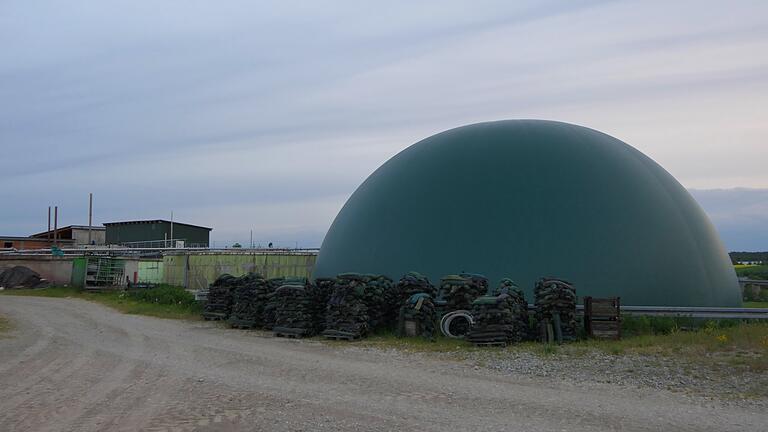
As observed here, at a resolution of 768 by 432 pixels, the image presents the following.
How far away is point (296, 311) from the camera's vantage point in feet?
60.2

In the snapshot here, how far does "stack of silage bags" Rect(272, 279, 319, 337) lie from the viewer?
59.5 feet

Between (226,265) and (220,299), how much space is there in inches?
812

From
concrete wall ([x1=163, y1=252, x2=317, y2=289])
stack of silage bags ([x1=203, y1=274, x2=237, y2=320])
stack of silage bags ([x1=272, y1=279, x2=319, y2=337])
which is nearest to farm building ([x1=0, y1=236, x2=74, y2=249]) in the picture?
concrete wall ([x1=163, y1=252, x2=317, y2=289])

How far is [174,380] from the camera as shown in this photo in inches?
450

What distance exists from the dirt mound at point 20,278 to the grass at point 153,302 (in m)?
6.33

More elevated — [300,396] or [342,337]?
[342,337]

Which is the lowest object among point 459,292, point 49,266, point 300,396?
point 300,396

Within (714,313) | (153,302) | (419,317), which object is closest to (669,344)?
(714,313)

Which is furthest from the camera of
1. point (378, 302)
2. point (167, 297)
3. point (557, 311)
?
point (167, 297)

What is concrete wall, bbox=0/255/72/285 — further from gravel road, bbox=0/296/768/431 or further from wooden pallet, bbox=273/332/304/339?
wooden pallet, bbox=273/332/304/339

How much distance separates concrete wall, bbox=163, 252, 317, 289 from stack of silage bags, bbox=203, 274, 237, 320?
62.4ft

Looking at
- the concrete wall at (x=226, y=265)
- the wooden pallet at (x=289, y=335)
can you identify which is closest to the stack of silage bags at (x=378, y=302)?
the wooden pallet at (x=289, y=335)

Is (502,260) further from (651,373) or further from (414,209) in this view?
(651,373)

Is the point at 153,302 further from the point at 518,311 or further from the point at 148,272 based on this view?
the point at 518,311
